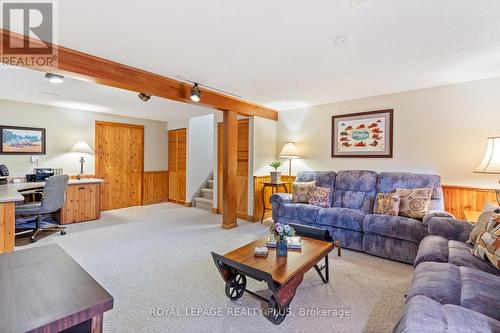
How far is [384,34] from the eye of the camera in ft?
6.89

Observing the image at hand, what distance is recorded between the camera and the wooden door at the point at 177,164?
639cm

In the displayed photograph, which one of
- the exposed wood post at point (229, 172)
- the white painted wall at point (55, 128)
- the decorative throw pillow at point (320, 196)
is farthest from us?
the white painted wall at point (55, 128)

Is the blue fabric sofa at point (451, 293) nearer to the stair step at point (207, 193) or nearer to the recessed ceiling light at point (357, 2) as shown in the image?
the recessed ceiling light at point (357, 2)

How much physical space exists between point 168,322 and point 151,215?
3.66 meters

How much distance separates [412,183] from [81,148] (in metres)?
5.78

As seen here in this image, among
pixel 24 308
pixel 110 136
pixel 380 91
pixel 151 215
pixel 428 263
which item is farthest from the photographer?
pixel 110 136

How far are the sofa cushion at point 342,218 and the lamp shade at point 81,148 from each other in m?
4.58

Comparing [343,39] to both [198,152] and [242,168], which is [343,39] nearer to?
[242,168]

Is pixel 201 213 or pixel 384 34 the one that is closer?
pixel 384 34

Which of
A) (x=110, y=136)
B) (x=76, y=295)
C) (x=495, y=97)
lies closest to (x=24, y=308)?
(x=76, y=295)

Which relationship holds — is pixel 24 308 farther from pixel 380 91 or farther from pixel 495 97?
pixel 495 97

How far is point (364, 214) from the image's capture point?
10.8 ft

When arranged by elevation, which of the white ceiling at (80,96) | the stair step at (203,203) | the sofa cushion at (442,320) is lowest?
the stair step at (203,203)

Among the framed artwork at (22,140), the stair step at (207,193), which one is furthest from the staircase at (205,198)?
the framed artwork at (22,140)
